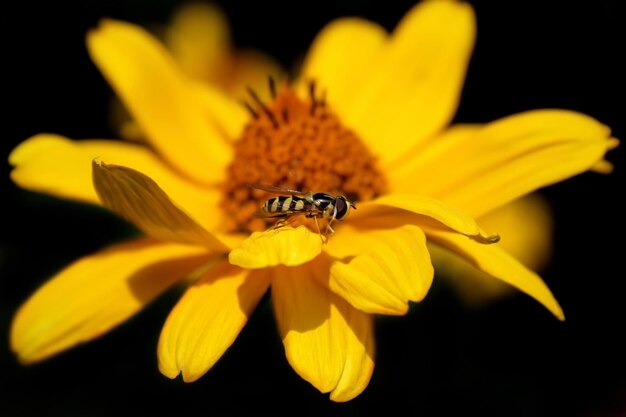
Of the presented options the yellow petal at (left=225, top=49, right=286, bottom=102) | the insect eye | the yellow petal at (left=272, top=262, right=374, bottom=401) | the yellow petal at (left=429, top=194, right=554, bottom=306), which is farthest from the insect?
the yellow petal at (left=225, top=49, right=286, bottom=102)

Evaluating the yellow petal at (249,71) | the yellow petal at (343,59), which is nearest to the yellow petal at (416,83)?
the yellow petal at (343,59)

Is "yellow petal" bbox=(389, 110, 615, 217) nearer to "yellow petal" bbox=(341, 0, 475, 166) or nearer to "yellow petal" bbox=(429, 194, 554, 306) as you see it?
"yellow petal" bbox=(341, 0, 475, 166)

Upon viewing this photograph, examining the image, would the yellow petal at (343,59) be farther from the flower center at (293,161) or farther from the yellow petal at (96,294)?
the yellow petal at (96,294)

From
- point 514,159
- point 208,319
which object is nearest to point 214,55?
point 514,159

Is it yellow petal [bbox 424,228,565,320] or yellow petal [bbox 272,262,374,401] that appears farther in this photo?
yellow petal [bbox 424,228,565,320]

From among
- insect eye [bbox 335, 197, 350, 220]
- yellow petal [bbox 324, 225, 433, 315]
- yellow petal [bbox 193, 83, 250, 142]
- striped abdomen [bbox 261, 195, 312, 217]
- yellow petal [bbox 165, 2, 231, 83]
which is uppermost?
yellow petal [bbox 165, 2, 231, 83]

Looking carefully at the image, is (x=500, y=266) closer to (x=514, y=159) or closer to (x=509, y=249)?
(x=514, y=159)
